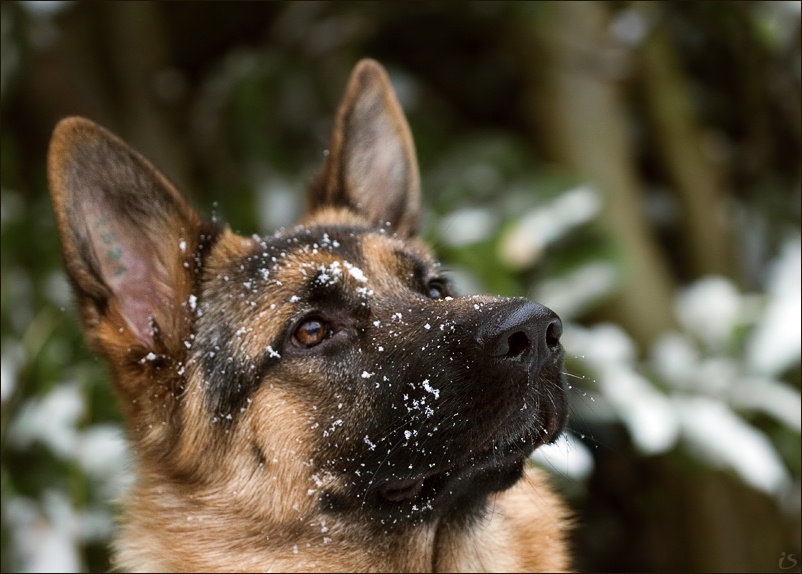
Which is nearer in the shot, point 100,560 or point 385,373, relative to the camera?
point 385,373

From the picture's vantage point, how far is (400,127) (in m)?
2.97

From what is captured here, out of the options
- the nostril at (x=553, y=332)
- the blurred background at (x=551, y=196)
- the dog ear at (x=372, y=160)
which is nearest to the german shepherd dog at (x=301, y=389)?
the nostril at (x=553, y=332)

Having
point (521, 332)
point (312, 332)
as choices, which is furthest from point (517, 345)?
point (312, 332)

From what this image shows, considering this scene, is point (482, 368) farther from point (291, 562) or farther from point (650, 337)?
point (650, 337)

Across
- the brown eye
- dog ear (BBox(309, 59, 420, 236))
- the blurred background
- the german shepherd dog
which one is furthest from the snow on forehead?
the blurred background

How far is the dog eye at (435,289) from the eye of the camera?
2.71 m

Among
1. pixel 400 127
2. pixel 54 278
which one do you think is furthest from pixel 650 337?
pixel 54 278

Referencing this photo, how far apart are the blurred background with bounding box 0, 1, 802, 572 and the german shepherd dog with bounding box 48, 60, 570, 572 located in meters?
0.47

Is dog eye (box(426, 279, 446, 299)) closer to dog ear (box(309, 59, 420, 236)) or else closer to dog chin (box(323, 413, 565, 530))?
dog ear (box(309, 59, 420, 236))

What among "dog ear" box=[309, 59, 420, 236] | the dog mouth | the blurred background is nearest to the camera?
the dog mouth

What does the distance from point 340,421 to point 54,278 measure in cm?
241

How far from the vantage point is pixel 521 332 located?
1994 millimetres

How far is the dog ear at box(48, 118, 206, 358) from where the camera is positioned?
92.1 inches

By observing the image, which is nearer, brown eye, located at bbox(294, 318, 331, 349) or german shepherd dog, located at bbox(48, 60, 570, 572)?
german shepherd dog, located at bbox(48, 60, 570, 572)
